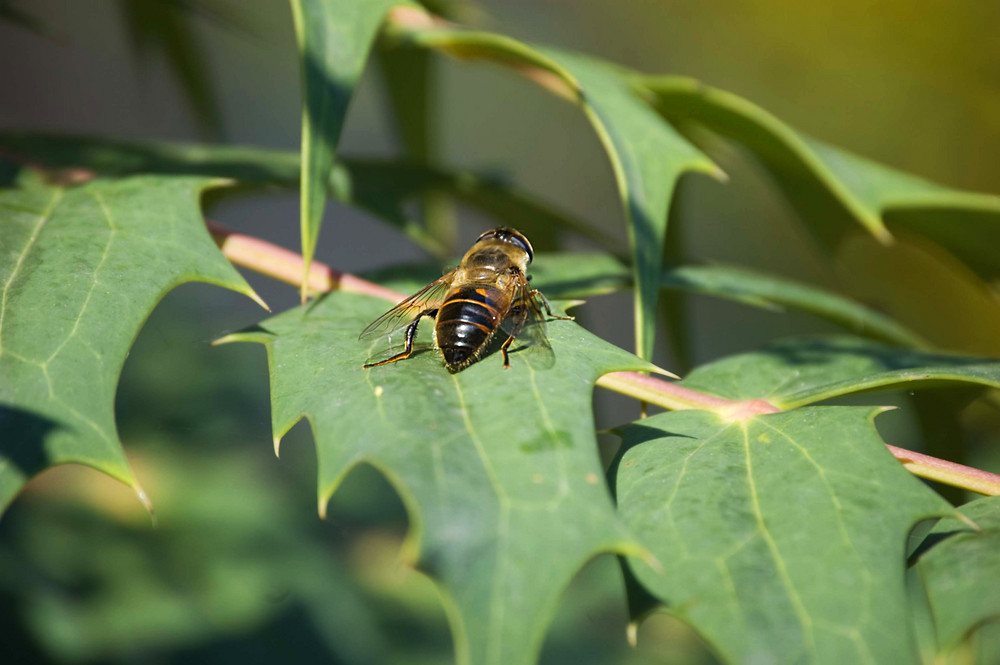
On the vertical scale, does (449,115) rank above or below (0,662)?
above

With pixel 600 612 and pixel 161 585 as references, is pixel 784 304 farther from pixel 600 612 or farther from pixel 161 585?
pixel 161 585

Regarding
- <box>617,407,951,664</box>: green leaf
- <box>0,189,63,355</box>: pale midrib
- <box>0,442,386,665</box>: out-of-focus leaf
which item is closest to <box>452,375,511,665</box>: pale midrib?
<box>617,407,951,664</box>: green leaf

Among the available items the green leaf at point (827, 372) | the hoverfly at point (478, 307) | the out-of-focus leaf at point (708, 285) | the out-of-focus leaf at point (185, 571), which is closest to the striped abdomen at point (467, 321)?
the hoverfly at point (478, 307)

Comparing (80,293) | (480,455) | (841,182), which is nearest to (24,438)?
(80,293)

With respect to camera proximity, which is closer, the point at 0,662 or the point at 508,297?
the point at 508,297

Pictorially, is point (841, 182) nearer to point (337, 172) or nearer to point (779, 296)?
point (779, 296)

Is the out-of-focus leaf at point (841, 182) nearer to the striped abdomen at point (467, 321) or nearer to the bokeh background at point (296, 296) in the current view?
the bokeh background at point (296, 296)

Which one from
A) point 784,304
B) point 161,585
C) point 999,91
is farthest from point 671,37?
point 161,585
